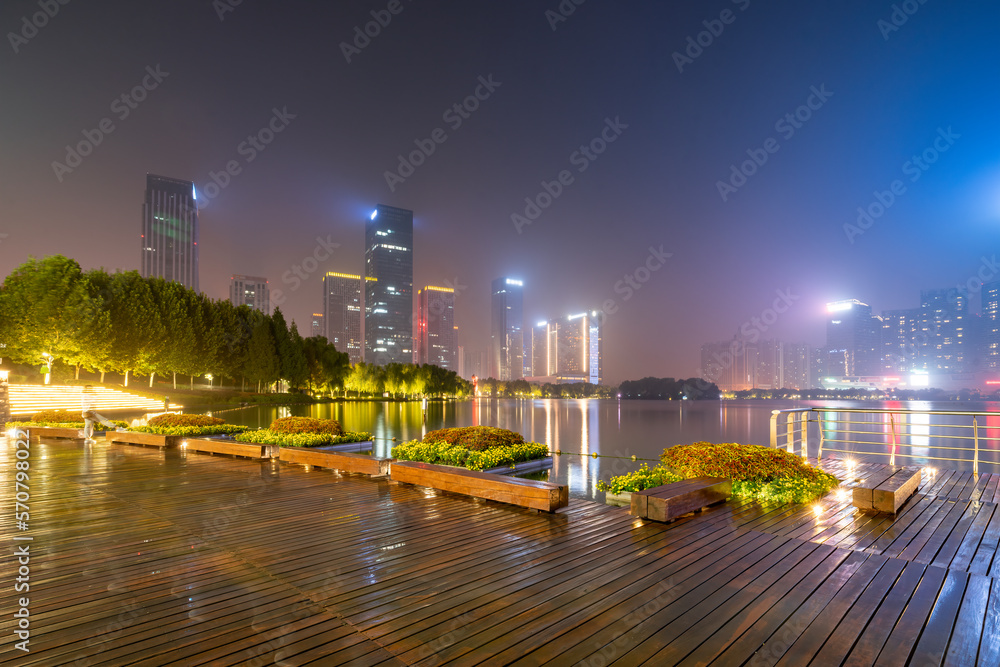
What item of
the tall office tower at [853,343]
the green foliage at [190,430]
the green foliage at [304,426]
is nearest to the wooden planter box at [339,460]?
the green foliage at [304,426]

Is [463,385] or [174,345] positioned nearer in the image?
[174,345]

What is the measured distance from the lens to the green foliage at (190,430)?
1477cm

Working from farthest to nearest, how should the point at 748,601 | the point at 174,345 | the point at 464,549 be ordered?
the point at 174,345, the point at 464,549, the point at 748,601

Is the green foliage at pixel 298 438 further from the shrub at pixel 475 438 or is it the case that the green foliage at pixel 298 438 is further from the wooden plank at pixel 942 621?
the wooden plank at pixel 942 621

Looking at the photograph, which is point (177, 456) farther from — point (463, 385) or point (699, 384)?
point (699, 384)

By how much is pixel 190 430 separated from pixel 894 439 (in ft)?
61.2

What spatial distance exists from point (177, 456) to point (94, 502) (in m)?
5.65

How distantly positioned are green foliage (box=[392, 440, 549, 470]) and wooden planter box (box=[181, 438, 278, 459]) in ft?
9.83

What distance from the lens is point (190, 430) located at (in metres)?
15.1

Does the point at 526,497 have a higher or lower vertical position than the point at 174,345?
lower

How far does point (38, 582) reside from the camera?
4180 mm

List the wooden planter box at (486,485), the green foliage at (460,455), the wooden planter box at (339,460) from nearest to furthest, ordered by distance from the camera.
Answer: the wooden planter box at (486,485) → the wooden planter box at (339,460) → the green foliage at (460,455)

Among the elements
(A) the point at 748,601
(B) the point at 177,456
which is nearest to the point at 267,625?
(A) the point at 748,601

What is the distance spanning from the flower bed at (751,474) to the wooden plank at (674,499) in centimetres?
72
